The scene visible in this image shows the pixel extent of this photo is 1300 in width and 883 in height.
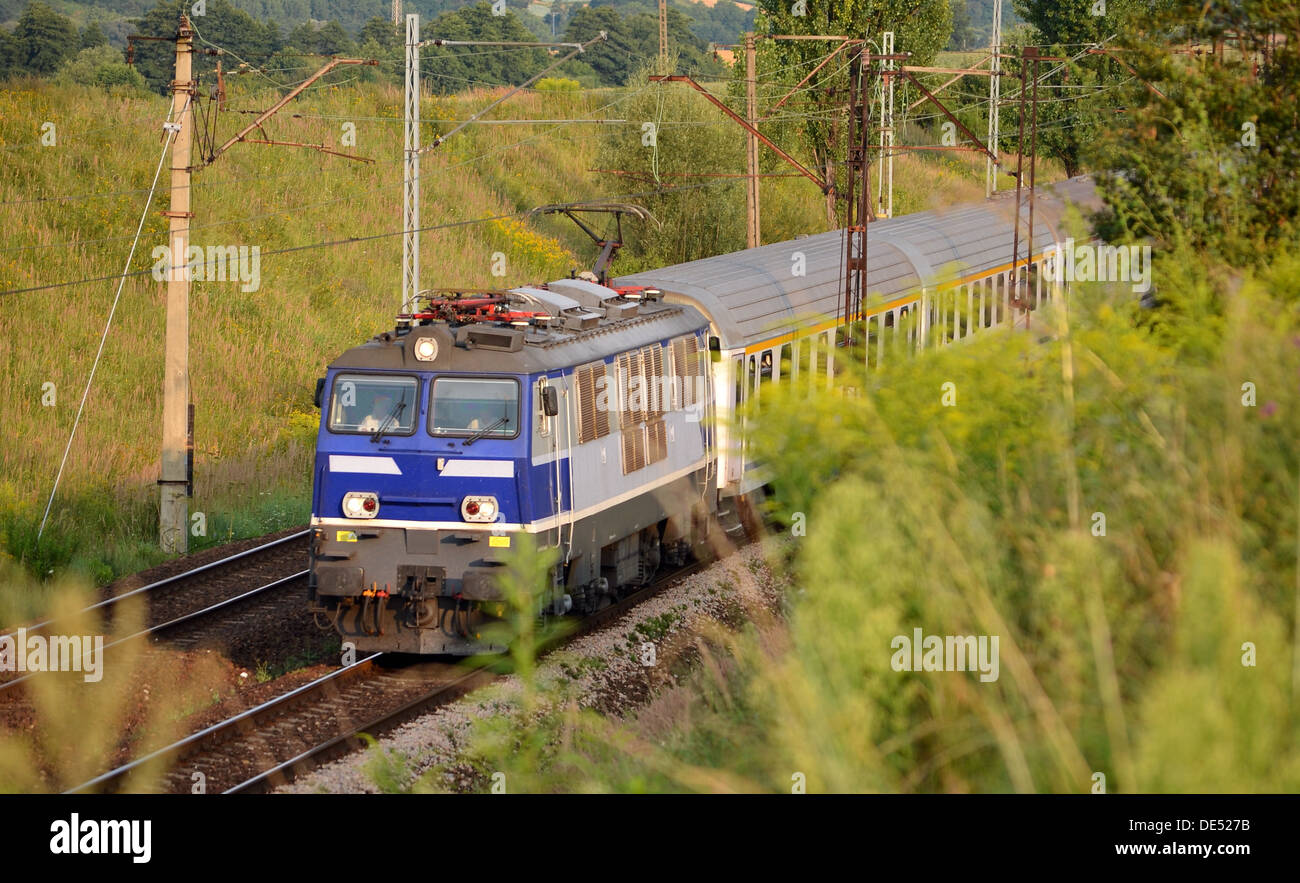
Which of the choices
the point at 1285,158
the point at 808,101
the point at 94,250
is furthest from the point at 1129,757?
the point at 808,101

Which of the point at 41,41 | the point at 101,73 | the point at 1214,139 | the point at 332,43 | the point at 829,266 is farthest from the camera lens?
the point at 332,43

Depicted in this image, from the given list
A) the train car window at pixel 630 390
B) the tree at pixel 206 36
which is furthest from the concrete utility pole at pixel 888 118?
A: the tree at pixel 206 36

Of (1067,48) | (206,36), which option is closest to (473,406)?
(1067,48)

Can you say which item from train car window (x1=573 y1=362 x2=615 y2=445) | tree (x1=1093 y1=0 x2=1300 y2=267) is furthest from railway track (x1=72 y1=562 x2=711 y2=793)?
tree (x1=1093 y1=0 x2=1300 y2=267)

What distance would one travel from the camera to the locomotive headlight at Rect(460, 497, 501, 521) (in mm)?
13094

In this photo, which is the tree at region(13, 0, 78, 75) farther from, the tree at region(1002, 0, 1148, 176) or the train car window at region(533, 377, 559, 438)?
the train car window at region(533, 377, 559, 438)

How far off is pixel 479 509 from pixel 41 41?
60.6 meters

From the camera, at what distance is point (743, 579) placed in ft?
53.2

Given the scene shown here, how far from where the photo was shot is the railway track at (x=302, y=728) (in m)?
10.9

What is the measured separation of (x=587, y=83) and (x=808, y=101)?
3096 cm

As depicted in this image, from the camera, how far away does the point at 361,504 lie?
1334 cm

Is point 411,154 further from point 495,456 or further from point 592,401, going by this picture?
point 495,456

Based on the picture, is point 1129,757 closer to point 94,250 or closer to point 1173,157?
point 1173,157

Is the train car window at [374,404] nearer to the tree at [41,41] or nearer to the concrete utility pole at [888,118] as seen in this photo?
the concrete utility pole at [888,118]
